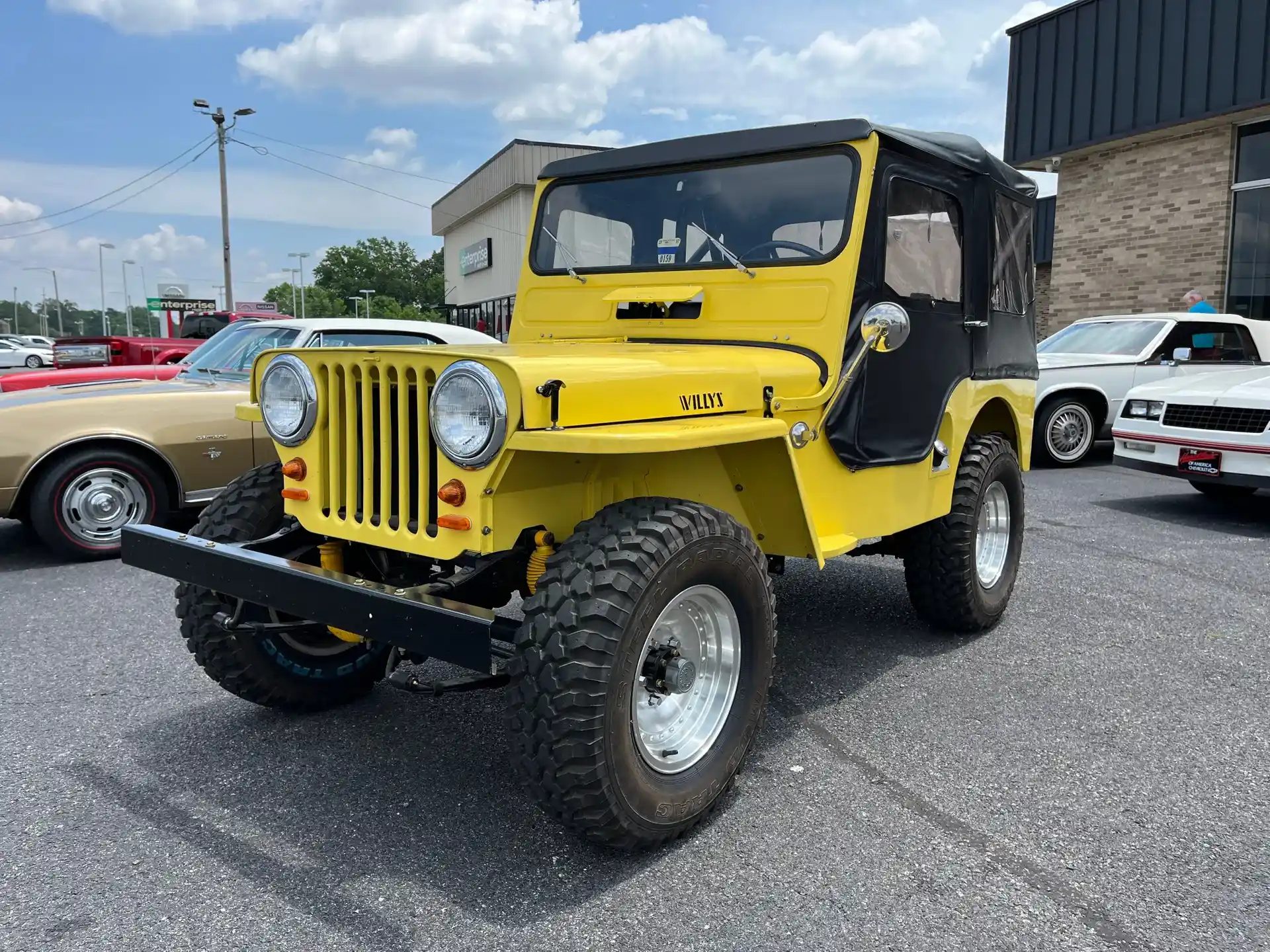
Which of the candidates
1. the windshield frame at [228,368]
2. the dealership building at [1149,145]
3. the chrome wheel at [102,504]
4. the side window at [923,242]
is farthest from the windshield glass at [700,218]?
Answer: the dealership building at [1149,145]

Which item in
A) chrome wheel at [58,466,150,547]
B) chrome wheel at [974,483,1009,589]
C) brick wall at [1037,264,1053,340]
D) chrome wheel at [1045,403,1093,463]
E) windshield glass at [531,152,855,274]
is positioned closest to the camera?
windshield glass at [531,152,855,274]

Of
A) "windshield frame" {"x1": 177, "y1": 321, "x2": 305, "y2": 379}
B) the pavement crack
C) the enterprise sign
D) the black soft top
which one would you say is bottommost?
the pavement crack

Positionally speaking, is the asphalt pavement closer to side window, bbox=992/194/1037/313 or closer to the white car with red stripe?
side window, bbox=992/194/1037/313

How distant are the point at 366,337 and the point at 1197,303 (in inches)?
413

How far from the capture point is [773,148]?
384 centimetres

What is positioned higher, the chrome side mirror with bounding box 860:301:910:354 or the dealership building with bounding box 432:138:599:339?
the dealership building with bounding box 432:138:599:339

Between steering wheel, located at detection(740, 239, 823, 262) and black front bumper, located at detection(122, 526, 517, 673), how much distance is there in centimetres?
193

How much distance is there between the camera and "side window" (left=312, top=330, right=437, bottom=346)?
7039mm

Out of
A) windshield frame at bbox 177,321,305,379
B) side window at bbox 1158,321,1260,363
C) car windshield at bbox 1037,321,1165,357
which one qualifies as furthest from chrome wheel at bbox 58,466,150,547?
side window at bbox 1158,321,1260,363

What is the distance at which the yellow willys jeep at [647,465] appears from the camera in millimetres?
2555

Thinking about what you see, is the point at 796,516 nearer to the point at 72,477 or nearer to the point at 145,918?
the point at 145,918

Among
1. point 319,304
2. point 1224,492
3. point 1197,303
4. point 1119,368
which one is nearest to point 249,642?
point 1224,492

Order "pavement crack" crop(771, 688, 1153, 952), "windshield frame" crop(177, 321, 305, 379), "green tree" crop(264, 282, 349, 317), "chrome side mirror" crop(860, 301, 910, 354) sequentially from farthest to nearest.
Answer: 1. "green tree" crop(264, 282, 349, 317)
2. "windshield frame" crop(177, 321, 305, 379)
3. "chrome side mirror" crop(860, 301, 910, 354)
4. "pavement crack" crop(771, 688, 1153, 952)

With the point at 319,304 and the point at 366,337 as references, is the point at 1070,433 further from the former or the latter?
the point at 319,304
